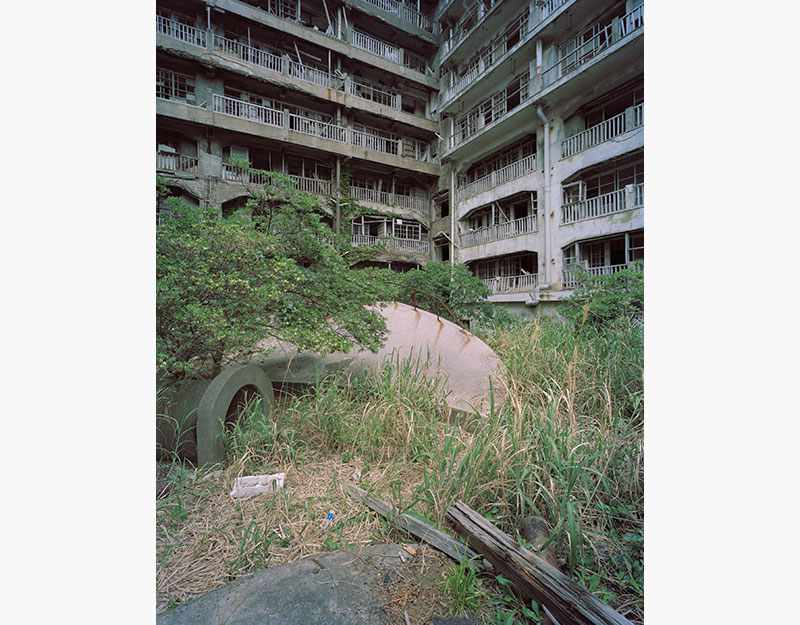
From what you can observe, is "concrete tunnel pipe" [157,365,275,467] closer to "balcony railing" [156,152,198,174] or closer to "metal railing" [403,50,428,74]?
"balcony railing" [156,152,198,174]

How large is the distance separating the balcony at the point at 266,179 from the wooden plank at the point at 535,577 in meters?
1.47

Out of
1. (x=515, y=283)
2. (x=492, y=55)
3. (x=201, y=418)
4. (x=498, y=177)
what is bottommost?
(x=201, y=418)

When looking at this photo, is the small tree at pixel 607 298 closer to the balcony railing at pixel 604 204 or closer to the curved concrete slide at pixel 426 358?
the balcony railing at pixel 604 204

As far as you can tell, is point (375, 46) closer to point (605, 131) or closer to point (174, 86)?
point (174, 86)

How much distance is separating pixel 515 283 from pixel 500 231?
0.99ft

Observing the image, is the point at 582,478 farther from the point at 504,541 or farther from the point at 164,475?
the point at 164,475

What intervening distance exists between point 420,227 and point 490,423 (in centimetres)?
108

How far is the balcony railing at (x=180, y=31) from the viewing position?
3.72ft

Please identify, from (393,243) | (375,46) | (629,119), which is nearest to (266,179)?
(393,243)

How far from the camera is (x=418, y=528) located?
A: 3.47ft

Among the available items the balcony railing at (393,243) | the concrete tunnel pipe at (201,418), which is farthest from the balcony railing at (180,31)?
the concrete tunnel pipe at (201,418)

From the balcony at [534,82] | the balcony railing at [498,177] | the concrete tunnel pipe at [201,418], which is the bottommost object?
the concrete tunnel pipe at [201,418]

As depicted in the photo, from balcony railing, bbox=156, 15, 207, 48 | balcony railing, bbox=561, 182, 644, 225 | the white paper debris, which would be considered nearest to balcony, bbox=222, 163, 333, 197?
balcony railing, bbox=156, 15, 207, 48

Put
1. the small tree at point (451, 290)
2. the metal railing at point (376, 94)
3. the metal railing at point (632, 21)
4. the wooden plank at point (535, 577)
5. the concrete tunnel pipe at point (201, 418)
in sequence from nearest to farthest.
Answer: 1. the wooden plank at point (535, 577)
2. the metal railing at point (632, 21)
3. the concrete tunnel pipe at point (201, 418)
4. the metal railing at point (376, 94)
5. the small tree at point (451, 290)
